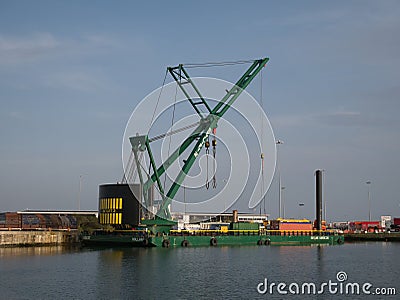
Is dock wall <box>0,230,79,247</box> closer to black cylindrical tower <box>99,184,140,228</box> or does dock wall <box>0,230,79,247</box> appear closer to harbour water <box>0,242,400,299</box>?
harbour water <box>0,242,400,299</box>

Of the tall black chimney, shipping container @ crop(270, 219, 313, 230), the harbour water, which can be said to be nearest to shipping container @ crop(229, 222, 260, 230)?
shipping container @ crop(270, 219, 313, 230)

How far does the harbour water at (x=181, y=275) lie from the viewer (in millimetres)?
41625

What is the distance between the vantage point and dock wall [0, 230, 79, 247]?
7881 centimetres

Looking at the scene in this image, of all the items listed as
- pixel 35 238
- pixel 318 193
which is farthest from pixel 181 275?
pixel 318 193

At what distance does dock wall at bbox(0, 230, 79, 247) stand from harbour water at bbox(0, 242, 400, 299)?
5.62 meters

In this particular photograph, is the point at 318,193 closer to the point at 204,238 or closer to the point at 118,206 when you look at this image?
the point at 204,238

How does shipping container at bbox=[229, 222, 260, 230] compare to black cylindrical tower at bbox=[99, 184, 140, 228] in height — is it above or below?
below

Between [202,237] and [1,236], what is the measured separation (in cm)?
3018

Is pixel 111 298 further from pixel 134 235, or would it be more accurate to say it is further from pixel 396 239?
pixel 396 239

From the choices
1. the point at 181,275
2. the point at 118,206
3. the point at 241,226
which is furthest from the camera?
the point at 241,226

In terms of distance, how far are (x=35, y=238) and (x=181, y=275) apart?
39.0 m

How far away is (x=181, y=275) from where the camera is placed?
50.6 m

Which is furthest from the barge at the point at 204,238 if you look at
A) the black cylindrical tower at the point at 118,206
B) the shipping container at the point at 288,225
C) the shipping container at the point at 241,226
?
the black cylindrical tower at the point at 118,206

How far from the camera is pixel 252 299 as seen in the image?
39.8 metres
